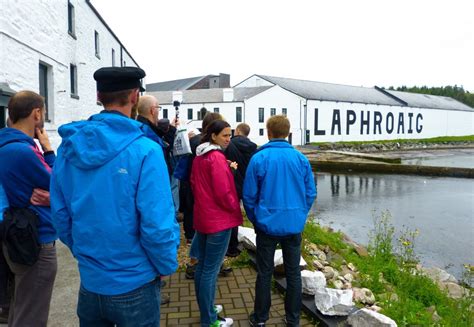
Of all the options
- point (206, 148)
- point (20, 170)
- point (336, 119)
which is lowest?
point (20, 170)

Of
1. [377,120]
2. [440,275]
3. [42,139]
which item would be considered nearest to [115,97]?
[42,139]

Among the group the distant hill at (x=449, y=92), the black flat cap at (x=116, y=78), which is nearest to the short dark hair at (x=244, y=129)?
the black flat cap at (x=116, y=78)

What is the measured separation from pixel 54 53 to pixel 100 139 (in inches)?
373

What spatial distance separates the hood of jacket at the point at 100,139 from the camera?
1.73m

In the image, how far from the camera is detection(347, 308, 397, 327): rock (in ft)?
10.3

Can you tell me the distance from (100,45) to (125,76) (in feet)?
54.2

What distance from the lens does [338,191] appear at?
1460cm

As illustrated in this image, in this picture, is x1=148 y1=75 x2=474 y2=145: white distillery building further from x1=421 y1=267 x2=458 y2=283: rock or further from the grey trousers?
the grey trousers

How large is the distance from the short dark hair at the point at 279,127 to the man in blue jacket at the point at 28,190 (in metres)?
1.95

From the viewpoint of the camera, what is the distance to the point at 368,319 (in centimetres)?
321

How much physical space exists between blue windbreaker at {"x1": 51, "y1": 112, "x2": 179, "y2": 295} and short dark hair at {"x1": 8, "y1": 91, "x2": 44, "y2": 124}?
3.57ft

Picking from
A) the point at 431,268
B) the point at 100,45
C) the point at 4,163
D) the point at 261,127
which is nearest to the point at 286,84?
the point at 261,127

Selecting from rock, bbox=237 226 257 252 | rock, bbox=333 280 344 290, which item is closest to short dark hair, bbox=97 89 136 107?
rock, bbox=237 226 257 252

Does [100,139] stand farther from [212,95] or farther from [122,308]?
[212,95]
